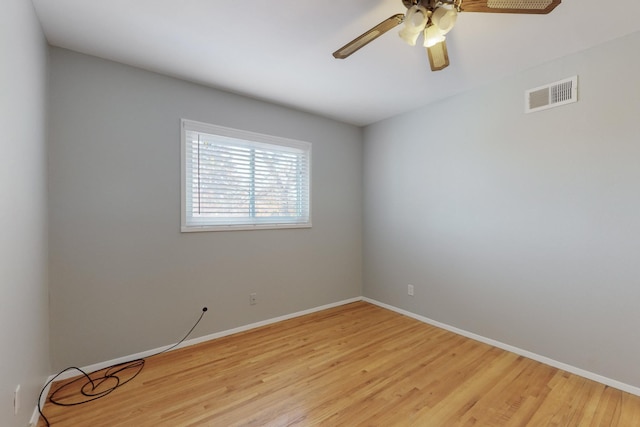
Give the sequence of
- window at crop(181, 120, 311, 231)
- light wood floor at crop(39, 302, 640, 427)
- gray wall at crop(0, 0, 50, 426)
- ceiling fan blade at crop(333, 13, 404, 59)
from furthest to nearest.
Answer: window at crop(181, 120, 311, 231)
light wood floor at crop(39, 302, 640, 427)
ceiling fan blade at crop(333, 13, 404, 59)
gray wall at crop(0, 0, 50, 426)

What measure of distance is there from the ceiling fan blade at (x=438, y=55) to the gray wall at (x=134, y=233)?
6.08ft

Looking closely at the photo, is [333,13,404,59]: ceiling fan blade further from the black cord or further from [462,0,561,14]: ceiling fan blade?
the black cord

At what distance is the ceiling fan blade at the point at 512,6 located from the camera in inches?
50.1

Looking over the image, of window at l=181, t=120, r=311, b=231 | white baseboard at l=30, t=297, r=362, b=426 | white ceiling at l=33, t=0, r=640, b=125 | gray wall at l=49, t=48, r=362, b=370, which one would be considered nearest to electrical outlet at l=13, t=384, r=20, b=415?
white baseboard at l=30, t=297, r=362, b=426

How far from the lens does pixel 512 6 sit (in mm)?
1336

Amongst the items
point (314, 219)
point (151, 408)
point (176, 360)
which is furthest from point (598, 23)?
point (176, 360)

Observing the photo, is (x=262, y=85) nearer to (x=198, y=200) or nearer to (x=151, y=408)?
(x=198, y=200)

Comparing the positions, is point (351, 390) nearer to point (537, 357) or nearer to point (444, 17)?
point (537, 357)

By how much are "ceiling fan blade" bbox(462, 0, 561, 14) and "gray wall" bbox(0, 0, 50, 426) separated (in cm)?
216

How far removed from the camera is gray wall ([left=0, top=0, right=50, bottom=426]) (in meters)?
1.24

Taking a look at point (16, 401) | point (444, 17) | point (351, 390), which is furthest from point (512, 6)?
point (16, 401)

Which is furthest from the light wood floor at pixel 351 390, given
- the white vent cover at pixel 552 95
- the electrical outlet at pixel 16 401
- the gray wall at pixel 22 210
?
the white vent cover at pixel 552 95

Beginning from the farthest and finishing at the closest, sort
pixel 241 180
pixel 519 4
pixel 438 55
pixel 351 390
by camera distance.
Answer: pixel 241 180, pixel 351 390, pixel 438 55, pixel 519 4

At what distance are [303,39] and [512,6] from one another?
1.28 meters
